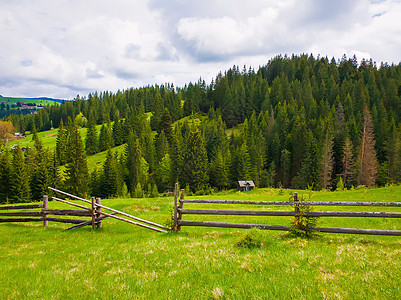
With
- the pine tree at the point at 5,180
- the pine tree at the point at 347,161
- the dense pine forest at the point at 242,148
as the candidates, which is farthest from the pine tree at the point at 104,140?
the pine tree at the point at 347,161

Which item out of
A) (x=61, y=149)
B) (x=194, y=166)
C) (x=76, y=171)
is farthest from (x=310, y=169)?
(x=61, y=149)

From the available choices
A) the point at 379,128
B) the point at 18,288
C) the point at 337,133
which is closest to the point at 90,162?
the point at 337,133

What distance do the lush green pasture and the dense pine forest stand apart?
157 feet

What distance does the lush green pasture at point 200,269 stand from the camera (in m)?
5.88

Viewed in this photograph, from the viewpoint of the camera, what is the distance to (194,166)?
3130 inches

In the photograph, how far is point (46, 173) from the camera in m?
66.2

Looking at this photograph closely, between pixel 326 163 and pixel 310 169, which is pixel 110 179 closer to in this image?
pixel 310 169

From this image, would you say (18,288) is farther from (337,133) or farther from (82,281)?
(337,133)

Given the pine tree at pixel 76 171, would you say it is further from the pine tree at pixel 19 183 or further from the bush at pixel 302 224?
the bush at pixel 302 224

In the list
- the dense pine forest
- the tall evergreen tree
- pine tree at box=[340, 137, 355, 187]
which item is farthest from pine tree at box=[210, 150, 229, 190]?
pine tree at box=[340, 137, 355, 187]

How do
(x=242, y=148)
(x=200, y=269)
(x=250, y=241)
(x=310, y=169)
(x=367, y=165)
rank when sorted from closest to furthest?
1. (x=200, y=269)
2. (x=250, y=241)
3. (x=367, y=165)
4. (x=310, y=169)
5. (x=242, y=148)

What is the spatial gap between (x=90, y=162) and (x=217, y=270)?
421 ft

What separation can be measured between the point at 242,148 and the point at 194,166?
2167cm

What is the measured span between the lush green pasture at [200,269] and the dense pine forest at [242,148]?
4798cm
